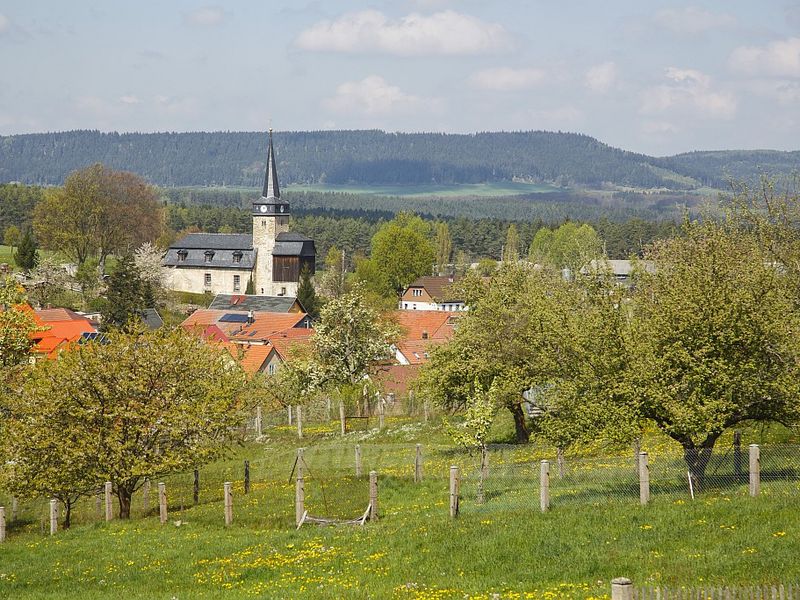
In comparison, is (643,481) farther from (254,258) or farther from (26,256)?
(254,258)

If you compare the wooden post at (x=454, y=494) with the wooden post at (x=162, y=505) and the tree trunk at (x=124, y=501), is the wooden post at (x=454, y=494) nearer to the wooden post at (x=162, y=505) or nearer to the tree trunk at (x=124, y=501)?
the wooden post at (x=162, y=505)

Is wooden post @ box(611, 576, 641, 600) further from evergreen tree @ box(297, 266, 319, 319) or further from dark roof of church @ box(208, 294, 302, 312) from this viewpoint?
evergreen tree @ box(297, 266, 319, 319)

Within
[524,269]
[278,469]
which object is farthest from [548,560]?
[524,269]

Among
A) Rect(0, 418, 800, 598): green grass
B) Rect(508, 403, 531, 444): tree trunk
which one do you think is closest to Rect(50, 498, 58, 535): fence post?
Rect(0, 418, 800, 598): green grass

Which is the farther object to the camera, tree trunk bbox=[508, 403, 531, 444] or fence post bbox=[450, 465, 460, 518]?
tree trunk bbox=[508, 403, 531, 444]

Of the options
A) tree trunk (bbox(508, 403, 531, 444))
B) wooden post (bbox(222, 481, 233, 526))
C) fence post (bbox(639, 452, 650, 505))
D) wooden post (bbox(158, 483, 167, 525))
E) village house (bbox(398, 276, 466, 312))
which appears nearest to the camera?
fence post (bbox(639, 452, 650, 505))

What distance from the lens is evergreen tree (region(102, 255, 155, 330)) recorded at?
8581cm

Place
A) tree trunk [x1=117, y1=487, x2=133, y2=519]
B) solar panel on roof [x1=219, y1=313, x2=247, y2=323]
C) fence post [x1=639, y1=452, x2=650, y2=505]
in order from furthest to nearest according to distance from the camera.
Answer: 1. solar panel on roof [x1=219, y1=313, x2=247, y2=323]
2. tree trunk [x1=117, y1=487, x2=133, y2=519]
3. fence post [x1=639, y1=452, x2=650, y2=505]

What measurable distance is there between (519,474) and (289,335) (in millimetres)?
56513

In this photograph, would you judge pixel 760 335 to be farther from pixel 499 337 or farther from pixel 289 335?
pixel 289 335

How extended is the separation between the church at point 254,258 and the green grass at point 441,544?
105968 millimetres

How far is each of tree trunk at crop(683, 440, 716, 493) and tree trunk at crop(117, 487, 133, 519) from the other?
15.0m

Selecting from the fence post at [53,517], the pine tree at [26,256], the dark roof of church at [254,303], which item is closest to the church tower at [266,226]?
the dark roof of church at [254,303]

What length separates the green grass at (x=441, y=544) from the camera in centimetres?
1689
